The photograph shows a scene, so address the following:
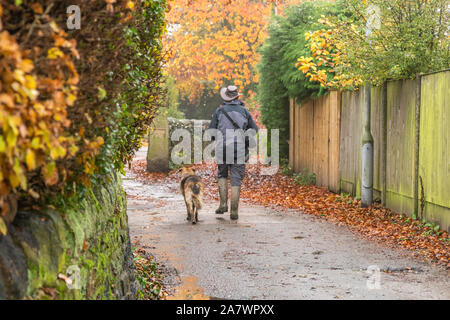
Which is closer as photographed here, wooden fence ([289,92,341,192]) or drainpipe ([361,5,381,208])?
drainpipe ([361,5,381,208])

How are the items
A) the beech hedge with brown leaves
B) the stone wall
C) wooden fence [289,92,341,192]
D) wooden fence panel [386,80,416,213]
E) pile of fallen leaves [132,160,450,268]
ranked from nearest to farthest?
the beech hedge with brown leaves, the stone wall, pile of fallen leaves [132,160,450,268], wooden fence panel [386,80,416,213], wooden fence [289,92,341,192]

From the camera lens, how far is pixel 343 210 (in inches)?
397

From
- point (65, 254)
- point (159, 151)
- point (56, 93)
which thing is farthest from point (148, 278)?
point (159, 151)

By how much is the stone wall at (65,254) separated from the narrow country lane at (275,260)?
1444 millimetres

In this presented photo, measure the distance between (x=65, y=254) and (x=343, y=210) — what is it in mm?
7705

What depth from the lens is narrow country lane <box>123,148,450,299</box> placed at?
5230mm

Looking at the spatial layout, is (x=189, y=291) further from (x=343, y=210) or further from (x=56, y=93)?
(x=343, y=210)

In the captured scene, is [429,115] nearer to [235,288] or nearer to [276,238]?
[276,238]

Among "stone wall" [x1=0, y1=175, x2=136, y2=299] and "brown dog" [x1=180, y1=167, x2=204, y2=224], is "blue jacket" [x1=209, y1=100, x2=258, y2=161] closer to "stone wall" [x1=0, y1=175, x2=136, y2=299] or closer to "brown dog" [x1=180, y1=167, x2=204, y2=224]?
"brown dog" [x1=180, y1=167, x2=204, y2=224]

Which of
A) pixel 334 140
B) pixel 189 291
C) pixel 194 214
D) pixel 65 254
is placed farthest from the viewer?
pixel 334 140

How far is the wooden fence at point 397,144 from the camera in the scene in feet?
25.3

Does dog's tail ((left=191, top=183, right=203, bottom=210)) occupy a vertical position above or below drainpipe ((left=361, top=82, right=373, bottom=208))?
below

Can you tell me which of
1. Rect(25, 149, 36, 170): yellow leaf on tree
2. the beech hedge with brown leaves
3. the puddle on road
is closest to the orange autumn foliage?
the puddle on road
